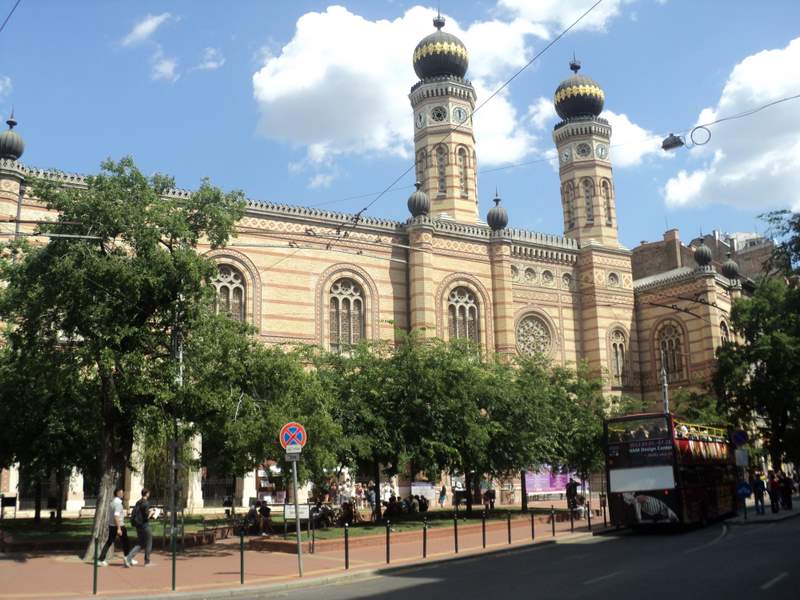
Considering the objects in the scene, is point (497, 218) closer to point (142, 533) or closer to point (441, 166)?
point (441, 166)

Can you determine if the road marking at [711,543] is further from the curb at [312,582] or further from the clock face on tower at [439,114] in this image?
the clock face on tower at [439,114]

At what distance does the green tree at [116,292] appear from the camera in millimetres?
15477

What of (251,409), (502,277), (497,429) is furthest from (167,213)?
(502,277)

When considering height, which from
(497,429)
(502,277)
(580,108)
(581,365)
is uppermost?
(580,108)

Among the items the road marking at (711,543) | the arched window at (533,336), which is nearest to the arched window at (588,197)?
the arched window at (533,336)

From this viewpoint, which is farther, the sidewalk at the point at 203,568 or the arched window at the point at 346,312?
the arched window at the point at 346,312

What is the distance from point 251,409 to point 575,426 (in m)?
14.1

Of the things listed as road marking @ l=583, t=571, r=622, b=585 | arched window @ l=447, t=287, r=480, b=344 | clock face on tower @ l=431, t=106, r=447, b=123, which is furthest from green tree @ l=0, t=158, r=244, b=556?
clock face on tower @ l=431, t=106, r=447, b=123

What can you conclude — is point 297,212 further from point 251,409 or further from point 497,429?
point 251,409

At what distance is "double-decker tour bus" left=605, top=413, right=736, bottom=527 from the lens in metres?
18.8

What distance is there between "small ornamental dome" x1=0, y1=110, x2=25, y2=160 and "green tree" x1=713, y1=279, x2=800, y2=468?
28.7m

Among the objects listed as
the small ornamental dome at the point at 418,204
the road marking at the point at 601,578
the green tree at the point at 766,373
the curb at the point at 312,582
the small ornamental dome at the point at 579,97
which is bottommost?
the curb at the point at 312,582

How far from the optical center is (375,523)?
73.3ft

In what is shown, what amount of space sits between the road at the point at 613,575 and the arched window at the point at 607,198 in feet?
93.8
